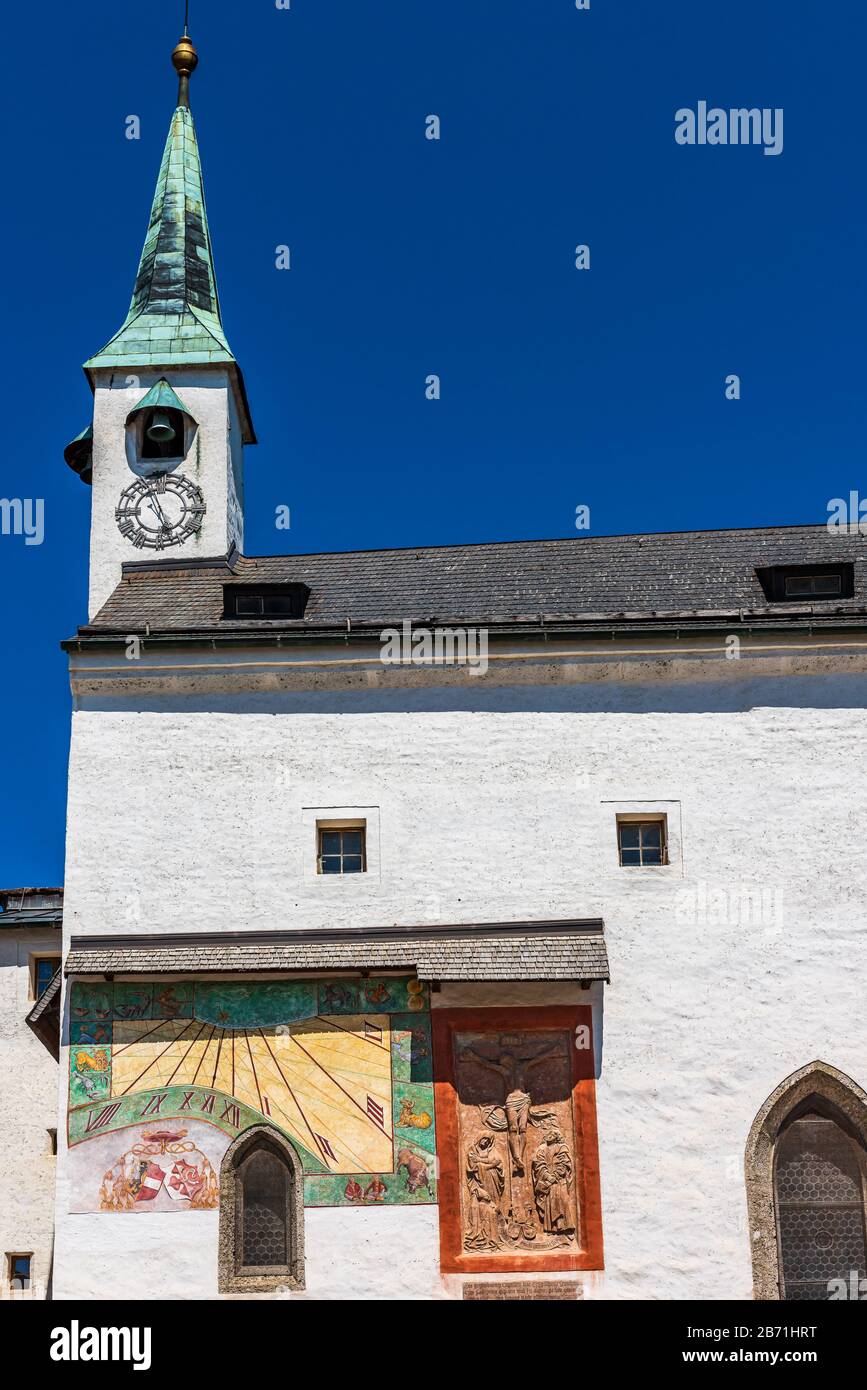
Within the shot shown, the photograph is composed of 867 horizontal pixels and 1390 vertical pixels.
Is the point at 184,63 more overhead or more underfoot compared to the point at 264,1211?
more overhead

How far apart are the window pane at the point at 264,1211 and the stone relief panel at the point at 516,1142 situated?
7.28 ft

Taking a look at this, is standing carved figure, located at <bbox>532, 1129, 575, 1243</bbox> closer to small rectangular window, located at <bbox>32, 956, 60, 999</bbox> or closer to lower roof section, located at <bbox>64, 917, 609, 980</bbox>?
lower roof section, located at <bbox>64, 917, 609, 980</bbox>

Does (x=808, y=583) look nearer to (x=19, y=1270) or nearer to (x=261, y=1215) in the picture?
(x=261, y=1215)

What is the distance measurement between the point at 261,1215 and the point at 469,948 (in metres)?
4.15

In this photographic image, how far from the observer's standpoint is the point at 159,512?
100.0ft

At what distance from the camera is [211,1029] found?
22.6m

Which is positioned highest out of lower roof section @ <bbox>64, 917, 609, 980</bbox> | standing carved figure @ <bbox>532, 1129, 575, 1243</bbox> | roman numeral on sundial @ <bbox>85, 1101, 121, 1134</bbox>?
lower roof section @ <bbox>64, 917, 609, 980</bbox>

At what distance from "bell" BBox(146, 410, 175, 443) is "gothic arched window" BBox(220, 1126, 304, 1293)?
1347 centimetres

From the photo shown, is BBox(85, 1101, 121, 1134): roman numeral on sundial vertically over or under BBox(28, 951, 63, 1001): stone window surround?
under

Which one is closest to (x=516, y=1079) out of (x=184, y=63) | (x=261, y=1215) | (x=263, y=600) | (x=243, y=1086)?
(x=243, y=1086)

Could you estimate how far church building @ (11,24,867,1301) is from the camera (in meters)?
→ 21.9

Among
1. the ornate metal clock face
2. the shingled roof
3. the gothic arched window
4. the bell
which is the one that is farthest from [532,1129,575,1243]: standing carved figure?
the bell

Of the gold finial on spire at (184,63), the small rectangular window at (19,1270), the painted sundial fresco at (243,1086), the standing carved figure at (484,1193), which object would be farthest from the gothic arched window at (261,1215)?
the gold finial on spire at (184,63)
